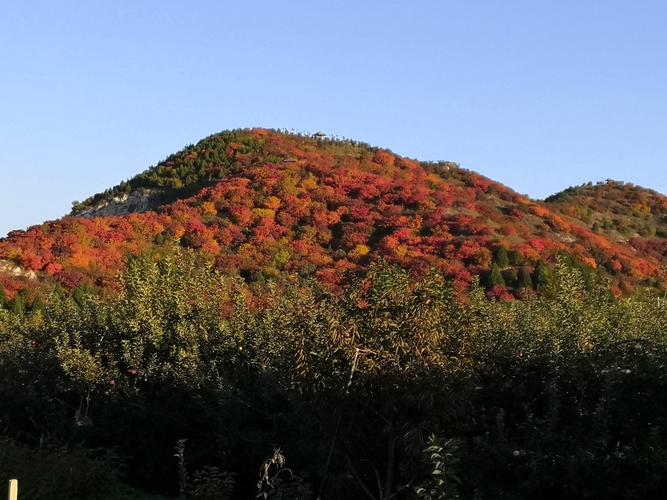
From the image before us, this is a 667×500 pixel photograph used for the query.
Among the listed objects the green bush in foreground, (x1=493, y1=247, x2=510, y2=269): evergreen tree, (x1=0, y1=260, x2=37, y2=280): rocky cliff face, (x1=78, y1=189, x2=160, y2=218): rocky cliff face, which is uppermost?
(x1=78, y1=189, x2=160, y2=218): rocky cliff face

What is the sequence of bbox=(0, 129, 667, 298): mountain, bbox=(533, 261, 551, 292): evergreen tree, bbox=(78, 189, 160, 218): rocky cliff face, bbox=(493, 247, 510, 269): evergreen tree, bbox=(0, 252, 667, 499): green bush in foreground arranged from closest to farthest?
bbox=(0, 252, 667, 499): green bush in foreground < bbox=(533, 261, 551, 292): evergreen tree < bbox=(0, 129, 667, 298): mountain < bbox=(493, 247, 510, 269): evergreen tree < bbox=(78, 189, 160, 218): rocky cliff face

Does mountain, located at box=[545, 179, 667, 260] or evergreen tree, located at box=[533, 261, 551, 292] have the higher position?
mountain, located at box=[545, 179, 667, 260]

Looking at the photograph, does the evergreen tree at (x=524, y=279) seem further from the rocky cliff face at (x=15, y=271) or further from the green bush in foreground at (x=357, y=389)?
the green bush in foreground at (x=357, y=389)

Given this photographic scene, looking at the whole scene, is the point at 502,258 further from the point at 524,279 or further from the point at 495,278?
the point at 495,278

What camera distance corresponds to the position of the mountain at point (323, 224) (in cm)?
3197

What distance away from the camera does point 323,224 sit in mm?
39062

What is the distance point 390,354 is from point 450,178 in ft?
144

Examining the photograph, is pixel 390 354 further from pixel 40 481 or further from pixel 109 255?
pixel 109 255

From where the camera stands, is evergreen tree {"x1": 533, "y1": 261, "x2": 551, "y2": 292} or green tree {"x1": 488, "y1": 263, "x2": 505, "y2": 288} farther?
green tree {"x1": 488, "y1": 263, "x2": 505, "y2": 288}

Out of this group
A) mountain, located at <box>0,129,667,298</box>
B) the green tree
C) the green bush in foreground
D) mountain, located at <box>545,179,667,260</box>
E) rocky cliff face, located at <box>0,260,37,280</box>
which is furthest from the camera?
mountain, located at <box>545,179,667,260</box>

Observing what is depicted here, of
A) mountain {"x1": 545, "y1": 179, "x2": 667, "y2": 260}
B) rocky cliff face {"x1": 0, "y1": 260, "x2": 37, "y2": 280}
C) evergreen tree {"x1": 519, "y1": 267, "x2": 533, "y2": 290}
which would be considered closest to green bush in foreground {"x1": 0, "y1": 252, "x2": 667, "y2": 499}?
rocky cliff face {"x1": 0, "y1": 260, "x2": 37, "y2": 280}

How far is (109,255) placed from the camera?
3170 centimetres

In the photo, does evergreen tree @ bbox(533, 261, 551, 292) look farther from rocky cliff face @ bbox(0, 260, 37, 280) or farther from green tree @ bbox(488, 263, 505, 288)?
rocky cliff face @ bbox(0, 260, 37, 280)

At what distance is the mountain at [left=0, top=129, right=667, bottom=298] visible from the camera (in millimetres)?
31969
